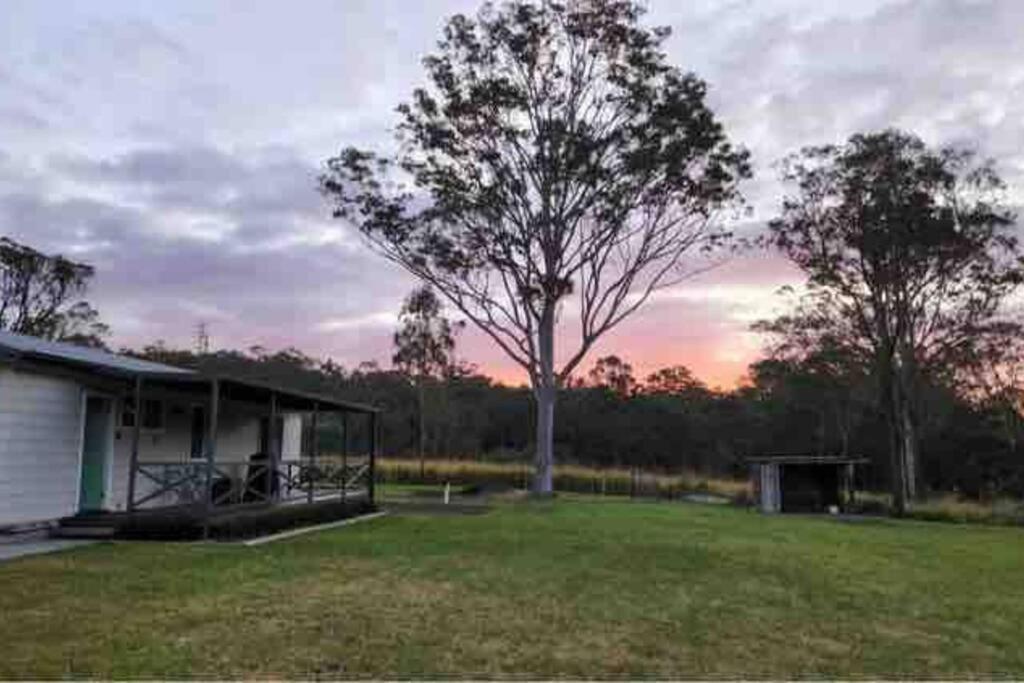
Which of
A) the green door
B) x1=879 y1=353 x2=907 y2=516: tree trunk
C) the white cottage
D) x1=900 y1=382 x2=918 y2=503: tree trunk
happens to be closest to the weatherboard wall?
the white cottage

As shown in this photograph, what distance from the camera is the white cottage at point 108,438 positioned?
11812 mm

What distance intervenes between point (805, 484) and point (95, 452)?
62.7ft

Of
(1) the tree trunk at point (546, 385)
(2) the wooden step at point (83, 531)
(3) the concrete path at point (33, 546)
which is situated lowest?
(3) the concrete path at point (33, 546)

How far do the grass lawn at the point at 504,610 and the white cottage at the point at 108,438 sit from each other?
1802 mm

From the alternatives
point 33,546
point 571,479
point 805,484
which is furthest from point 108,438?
point 571,479

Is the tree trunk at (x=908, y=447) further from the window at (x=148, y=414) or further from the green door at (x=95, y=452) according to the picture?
the green door at (x=95, y=452)

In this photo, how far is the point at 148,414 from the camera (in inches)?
596

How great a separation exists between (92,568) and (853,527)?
14818mm

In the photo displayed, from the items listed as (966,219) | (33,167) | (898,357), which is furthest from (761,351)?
(33,167)

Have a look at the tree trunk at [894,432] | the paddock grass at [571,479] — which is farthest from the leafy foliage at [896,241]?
the paddock grass at [571,479]

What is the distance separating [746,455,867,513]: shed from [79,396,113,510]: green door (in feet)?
56.8

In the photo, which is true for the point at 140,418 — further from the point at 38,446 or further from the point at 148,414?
the point at 38,446

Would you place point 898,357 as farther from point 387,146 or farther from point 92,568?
point 92,568

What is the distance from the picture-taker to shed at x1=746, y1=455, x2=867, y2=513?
2536cm
